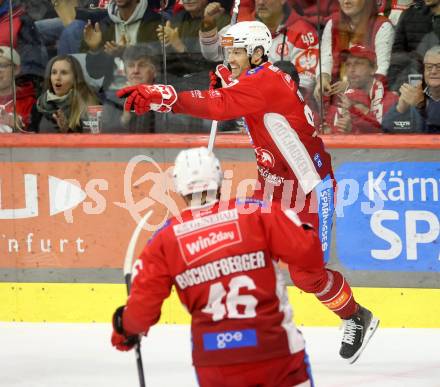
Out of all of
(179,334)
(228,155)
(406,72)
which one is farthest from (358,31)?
(179,334)

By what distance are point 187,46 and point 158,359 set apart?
6.29 ft

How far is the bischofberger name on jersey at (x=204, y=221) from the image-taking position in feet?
12.2

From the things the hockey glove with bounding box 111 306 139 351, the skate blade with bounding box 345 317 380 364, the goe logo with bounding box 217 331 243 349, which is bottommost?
the skate blade with bounding box 345 317 380 364

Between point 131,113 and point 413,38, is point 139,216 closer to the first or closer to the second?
point 131,113

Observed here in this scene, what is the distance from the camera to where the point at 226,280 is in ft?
11.9

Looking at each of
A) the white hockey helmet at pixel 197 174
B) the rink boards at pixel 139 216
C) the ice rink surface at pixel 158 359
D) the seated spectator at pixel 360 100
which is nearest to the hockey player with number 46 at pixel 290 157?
the ice rink surface at pixel 158 359

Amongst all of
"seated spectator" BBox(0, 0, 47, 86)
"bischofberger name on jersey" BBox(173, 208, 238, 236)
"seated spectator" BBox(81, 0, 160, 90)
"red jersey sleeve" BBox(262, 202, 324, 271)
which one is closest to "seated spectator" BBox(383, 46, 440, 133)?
"seated spectator" BBox(81, 0, 160, 90)

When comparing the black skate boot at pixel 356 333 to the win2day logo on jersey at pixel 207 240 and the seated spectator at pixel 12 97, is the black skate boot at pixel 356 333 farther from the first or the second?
the seated spectator at pixel 12 97

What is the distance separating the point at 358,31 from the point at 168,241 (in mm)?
3438

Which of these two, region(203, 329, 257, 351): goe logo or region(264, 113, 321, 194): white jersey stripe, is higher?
region(264, 113, 321, 194): white jersey stripe

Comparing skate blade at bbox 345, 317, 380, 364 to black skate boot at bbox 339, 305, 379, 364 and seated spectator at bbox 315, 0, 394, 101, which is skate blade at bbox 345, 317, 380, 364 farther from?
seated spectator at bbox 315, 0, 394, 101

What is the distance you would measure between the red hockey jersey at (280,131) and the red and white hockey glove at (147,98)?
32 cm

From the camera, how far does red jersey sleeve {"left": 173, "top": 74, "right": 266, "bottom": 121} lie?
5.37m

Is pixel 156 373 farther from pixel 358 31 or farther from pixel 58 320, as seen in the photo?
pixel 358 31
